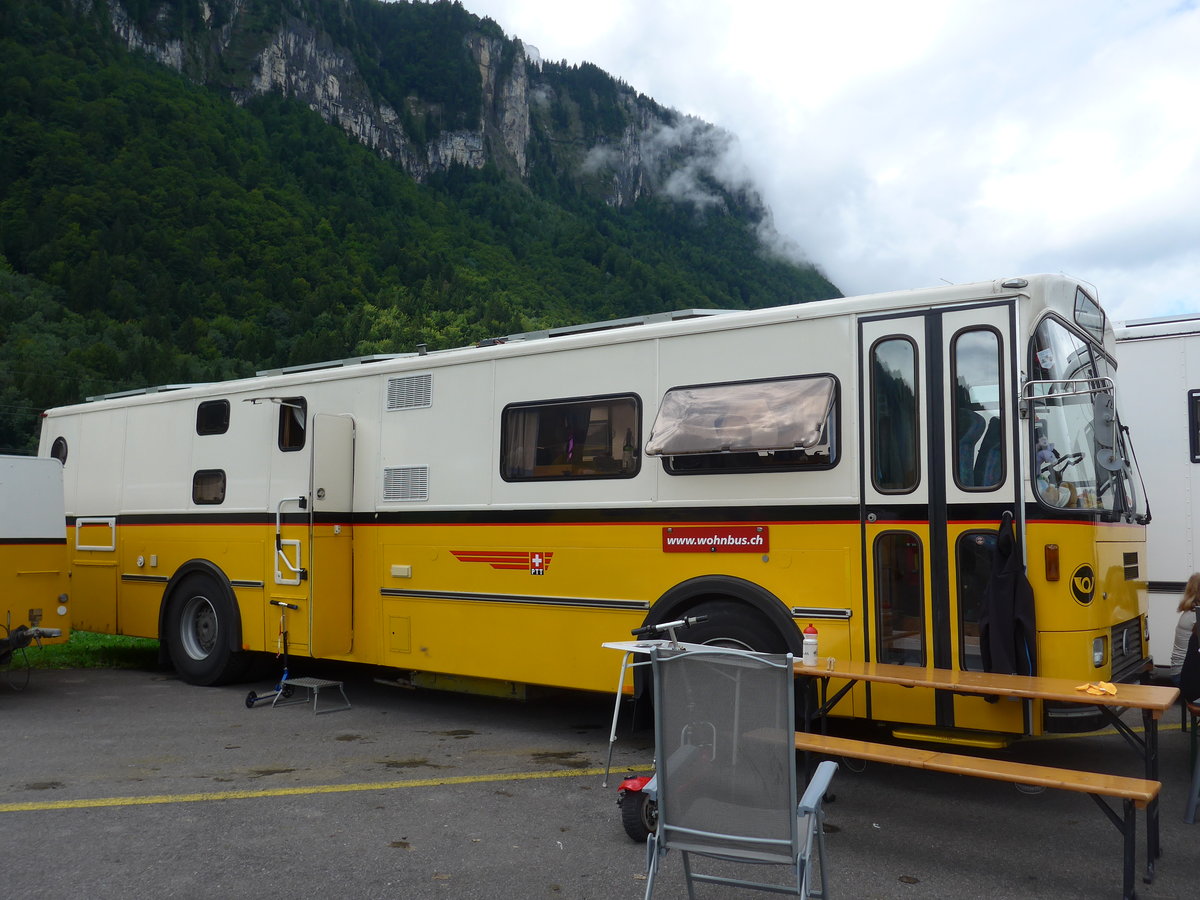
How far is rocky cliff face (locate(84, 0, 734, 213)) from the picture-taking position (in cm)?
9869

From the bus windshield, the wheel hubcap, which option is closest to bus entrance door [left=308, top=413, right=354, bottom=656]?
the wheel hubcap

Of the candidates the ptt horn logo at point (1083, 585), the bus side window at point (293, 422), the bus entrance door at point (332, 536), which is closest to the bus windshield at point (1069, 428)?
the ptt horn logo at point (1083, 585)

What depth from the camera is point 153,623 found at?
10.4 meters

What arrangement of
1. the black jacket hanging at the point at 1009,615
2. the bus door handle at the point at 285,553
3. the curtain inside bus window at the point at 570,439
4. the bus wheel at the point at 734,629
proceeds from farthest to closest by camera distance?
the bus door handle at the point at 285,553 < the curtain inside bus window at the point at 570,439 < the bus wheel at the point at 734,629 < the black jacket hanging at the point at 1009,615

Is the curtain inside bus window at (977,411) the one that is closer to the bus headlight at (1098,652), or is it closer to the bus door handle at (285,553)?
the bus headlight at (1098,652)

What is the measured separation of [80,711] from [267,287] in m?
52.3

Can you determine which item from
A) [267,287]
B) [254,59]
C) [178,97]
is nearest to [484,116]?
[254,59]

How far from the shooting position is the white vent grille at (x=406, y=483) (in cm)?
838

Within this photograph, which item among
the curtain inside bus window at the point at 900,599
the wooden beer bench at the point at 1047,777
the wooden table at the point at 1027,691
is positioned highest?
the curtain inside bus window at the point at 900,599

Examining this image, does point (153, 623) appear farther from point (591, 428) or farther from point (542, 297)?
point (542, 297)

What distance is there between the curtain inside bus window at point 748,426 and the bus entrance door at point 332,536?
10.4ft

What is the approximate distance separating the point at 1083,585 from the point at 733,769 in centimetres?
289

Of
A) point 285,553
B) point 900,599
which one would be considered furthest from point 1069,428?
point 285,553

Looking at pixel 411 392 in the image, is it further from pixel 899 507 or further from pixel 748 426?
pixel 899 507
